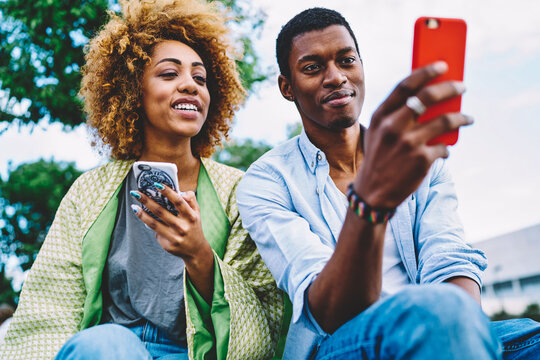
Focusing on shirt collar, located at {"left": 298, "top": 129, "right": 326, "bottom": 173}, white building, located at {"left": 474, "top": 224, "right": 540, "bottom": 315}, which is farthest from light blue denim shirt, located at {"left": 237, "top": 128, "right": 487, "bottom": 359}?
white building, located at {"left": 474, "top": 224, "right": 540, "bottom": 315}

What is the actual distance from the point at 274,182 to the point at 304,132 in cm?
44

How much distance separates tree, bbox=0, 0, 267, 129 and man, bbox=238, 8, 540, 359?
15.7ft

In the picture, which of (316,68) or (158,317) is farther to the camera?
(316,68)

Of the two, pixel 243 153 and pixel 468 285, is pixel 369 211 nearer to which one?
pixel 468 285

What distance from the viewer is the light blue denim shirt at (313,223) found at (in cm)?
208

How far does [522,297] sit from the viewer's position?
37.6 meters

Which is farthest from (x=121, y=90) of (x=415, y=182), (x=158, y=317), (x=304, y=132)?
(x=415, y=182)

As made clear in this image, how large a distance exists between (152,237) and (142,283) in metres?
0.26

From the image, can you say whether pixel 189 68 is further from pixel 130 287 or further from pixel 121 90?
pixel 130 287

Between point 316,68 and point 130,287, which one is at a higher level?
point 316,68

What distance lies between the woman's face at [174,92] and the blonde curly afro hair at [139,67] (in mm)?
80

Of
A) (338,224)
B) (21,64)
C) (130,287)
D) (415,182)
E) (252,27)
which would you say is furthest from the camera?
(252,27)

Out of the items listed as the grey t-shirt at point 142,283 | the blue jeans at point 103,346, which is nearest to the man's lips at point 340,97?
the grey t-shirt at point 142,283

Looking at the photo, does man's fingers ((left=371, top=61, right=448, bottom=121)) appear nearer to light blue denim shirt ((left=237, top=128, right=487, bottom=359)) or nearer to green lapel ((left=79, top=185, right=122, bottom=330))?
light blue denim shirt ((left=237, top=128, right=487, bottom=359))
